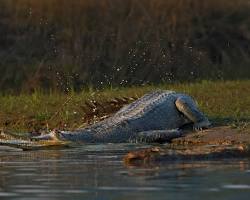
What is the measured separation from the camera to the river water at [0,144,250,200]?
6605 millimetres

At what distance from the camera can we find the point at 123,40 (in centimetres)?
1966

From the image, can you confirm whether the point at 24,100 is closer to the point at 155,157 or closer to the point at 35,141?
the point at 35,141

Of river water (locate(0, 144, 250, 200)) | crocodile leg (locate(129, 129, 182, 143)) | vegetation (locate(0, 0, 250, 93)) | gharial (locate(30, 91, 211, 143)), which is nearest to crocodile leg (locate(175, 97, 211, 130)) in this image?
gharial (locate(30, 91, 211, 143))

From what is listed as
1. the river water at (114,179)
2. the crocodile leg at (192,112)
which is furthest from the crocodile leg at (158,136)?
the river water at (114,179)

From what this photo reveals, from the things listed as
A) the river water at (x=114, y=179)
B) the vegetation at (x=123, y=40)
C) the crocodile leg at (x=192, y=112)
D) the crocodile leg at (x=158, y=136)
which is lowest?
the river water at (x=114, y=179)

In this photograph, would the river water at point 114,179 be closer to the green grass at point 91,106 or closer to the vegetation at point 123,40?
the green grass at point 91,106

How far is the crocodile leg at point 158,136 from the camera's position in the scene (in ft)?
36.9

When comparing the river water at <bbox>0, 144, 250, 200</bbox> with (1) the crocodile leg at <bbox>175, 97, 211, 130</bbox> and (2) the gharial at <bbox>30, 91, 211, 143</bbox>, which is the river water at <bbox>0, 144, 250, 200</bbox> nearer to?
(2) the gharial at <bbox>30, 91, 211, 143</bbox>

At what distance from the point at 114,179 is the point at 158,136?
378cm

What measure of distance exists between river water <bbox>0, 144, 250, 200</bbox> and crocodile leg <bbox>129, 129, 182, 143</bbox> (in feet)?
5.44

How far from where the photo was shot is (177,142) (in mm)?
11062

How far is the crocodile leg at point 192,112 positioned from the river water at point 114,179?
2.47 metres

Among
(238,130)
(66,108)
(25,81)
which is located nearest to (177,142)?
(238,130)

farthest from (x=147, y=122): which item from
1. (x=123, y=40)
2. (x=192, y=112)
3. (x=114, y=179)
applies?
(x=123, y=40)
